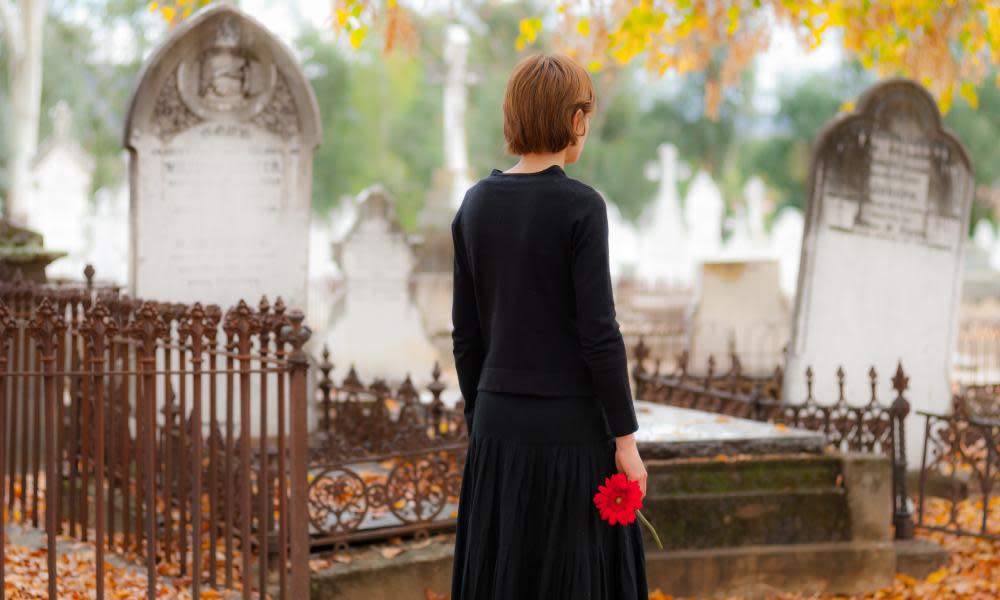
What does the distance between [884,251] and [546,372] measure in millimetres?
5840

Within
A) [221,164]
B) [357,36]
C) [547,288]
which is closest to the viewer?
[547,288]

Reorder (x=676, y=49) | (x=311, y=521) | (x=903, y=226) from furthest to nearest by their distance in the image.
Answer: (x=676, y=49)
(x=903, y=226)
(x=311, y=521)

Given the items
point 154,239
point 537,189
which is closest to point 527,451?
point 537,189

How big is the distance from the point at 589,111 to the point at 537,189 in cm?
29

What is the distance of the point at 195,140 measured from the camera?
25.1ft

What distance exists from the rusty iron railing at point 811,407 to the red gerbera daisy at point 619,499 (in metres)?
3.57

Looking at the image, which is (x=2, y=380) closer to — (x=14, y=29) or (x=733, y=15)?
(x=733, y=15)

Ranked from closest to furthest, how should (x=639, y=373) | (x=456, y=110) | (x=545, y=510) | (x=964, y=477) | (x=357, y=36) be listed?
1. (x=545, y=510)
2. (x=964, y=477)
3. (x=639, y=373)
4. (x=357, y=36)
5. (x=456, y=110)

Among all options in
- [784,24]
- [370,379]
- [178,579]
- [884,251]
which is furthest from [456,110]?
[178,579]

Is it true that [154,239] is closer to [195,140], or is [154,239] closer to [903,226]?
[195,140]

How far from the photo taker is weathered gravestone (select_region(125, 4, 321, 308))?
296 inches

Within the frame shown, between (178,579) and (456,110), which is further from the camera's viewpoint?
(456,110)

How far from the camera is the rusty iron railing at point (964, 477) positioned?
251 inches

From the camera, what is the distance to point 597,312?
124 inches
